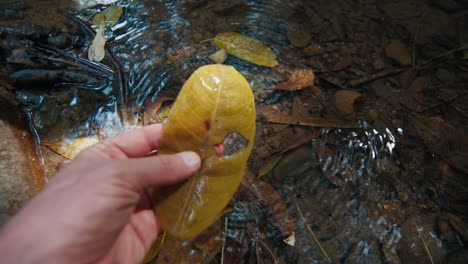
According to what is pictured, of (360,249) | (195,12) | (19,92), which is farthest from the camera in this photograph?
(195,12)

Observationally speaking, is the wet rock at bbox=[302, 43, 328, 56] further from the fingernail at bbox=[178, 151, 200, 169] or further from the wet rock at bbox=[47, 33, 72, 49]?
the wet rock at bbox=[47, 33, 72, 49]

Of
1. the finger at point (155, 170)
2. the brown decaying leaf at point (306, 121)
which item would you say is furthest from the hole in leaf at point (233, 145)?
the finger at point (155, 170)

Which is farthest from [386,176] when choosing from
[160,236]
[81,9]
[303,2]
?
[81,9]

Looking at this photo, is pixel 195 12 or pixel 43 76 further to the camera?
pixel 195 12

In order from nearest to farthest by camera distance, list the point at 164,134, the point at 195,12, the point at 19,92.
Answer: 1. the point at 164,134
2. the point at 19,92
3. the point at 195,12

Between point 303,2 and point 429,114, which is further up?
point 303,2

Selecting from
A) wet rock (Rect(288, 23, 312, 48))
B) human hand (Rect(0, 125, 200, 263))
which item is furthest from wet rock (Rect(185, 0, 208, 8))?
human hand (Rect(0, 125, 200, 263))

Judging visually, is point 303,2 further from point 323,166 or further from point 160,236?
point 160,236
